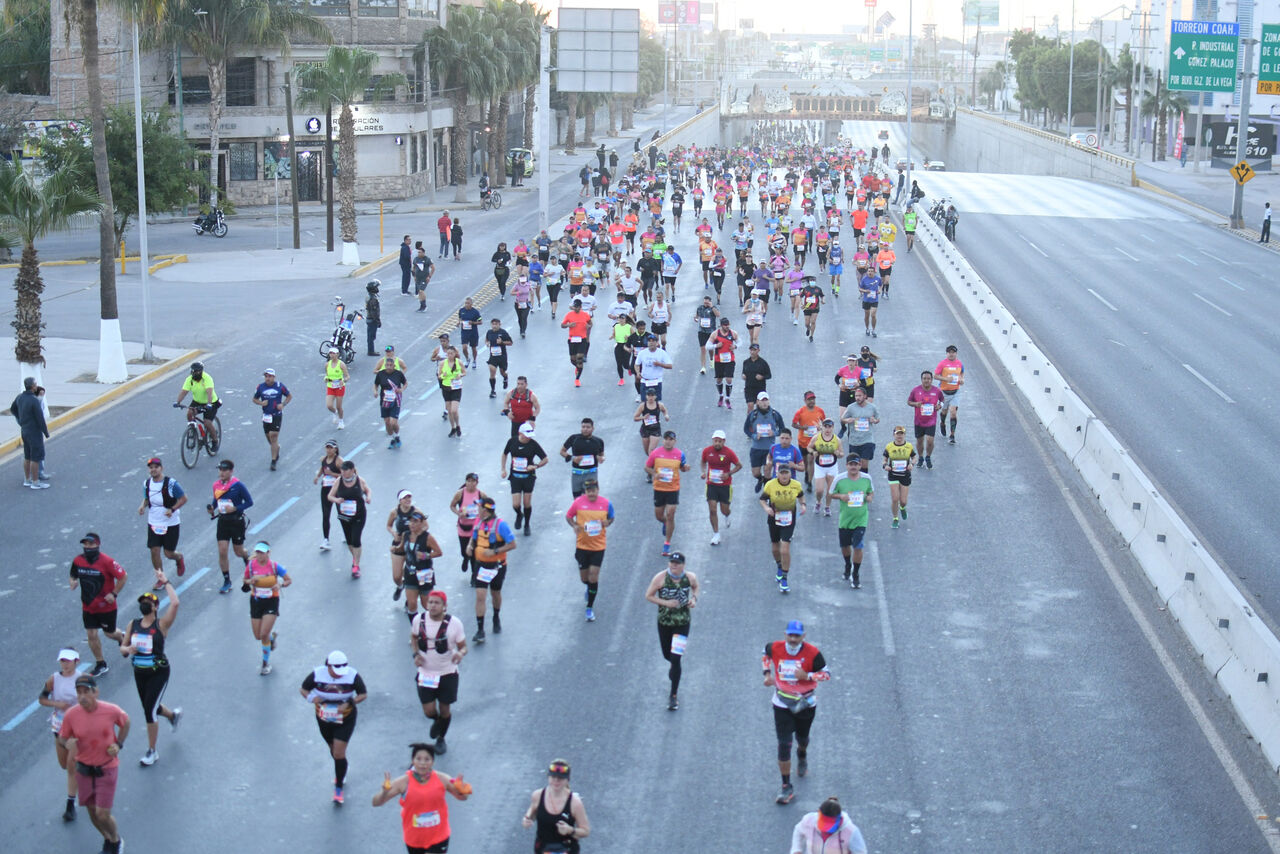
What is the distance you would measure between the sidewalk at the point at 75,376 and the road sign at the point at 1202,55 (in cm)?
3796

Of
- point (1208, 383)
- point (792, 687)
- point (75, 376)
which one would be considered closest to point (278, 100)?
point (75, 376)

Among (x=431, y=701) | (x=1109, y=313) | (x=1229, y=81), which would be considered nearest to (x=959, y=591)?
(x=431, y=701)

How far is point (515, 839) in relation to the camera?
10250mm

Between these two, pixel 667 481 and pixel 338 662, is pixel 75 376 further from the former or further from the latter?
pixel 338 662

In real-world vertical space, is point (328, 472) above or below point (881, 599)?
above

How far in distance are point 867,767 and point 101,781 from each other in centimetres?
563

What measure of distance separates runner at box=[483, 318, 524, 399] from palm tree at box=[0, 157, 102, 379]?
720 cm

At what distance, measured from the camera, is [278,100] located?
2474 inches

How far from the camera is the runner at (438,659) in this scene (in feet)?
37.6

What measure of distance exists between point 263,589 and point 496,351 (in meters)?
12.1

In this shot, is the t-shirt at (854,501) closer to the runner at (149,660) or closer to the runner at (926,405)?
the runner at (926,405)

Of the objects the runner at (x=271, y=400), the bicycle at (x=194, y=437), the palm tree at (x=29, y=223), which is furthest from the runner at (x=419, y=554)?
the palm tree at (x=29, y=223)

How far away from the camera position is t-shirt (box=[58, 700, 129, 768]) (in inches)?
394

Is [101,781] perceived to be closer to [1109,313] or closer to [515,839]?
[515,839]
